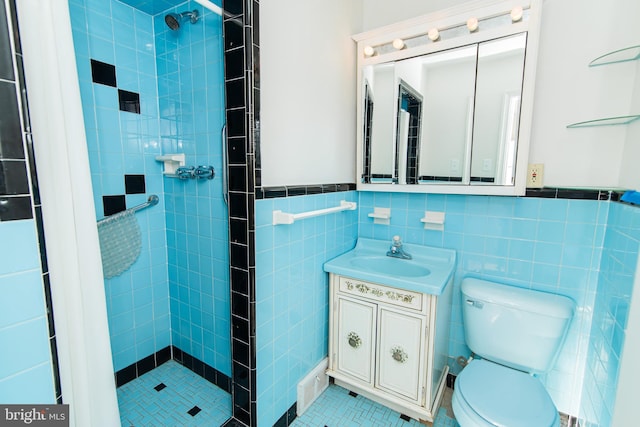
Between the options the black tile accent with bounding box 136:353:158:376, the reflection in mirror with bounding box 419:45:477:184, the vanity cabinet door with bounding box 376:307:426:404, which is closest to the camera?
the vanity cabinet door with bounding box 376:307:426:404

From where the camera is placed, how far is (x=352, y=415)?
1.53m

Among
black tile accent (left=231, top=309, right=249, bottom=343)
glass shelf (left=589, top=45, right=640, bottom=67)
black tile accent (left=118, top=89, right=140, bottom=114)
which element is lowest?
black tile accent (left=231, top=309, right=249, bottom=343)

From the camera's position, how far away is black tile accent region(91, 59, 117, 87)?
59.4 inches

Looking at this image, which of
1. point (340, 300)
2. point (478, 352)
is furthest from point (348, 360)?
point (478, 352)

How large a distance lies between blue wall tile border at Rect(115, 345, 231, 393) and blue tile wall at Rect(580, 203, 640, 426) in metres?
1.77

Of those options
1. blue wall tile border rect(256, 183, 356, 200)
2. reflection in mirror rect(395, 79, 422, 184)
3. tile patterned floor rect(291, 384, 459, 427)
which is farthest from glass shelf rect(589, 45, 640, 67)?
tile patterned floor rect(291, 384, 459, 427)

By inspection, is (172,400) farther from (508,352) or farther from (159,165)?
(508,352)

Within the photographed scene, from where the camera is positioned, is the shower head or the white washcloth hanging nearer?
the shower head

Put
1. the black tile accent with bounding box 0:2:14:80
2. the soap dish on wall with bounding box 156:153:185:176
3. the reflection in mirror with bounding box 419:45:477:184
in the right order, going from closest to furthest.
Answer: the black tile accent with bounding box 0:2:14:80 → the reflection in mirror with bounding box 419:45:477:184 → the soap dish on wall with bounding box 156:153:185:176

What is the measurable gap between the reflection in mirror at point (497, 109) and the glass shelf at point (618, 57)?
11.5 inches

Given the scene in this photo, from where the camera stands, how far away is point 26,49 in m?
0.66

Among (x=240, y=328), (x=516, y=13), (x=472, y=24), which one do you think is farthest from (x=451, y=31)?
(x=240, y=328)

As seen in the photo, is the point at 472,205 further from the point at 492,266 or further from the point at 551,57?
the point at 551,57

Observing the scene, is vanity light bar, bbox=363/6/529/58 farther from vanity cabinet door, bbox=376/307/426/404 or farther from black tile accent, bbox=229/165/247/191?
vanity cabinet door, bbox=376/307/426/404
